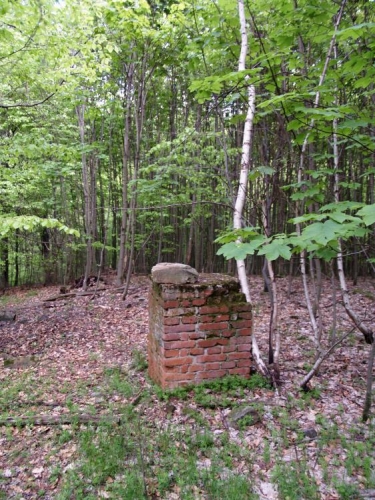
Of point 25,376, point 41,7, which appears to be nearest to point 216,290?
point 25,376

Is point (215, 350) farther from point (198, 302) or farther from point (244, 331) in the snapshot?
point (198, 302)

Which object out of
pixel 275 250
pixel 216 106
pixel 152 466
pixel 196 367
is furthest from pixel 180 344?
pixel 216 106

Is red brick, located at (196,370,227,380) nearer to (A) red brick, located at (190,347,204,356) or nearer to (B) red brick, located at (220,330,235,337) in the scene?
(A) red brick, located at (190,347,204,356)

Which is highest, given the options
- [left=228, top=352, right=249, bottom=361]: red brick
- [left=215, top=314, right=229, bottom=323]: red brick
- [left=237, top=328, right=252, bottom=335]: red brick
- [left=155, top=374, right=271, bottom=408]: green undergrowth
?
[left=215, top=314, right=229, bottom=323]: red brick

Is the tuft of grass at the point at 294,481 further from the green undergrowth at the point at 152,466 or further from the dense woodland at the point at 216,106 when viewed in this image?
the dense woodland at the point at 216,106

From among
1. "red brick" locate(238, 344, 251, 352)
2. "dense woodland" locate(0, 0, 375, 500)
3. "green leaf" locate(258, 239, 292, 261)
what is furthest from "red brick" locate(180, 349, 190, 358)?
"green leaf" locate(258, 239, 292, 261)

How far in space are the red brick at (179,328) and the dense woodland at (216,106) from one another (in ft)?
3.52

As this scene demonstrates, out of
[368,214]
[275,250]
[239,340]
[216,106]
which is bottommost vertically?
[239,340]

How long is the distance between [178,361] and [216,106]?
8.97ft

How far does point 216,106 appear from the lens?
3482 millimetres

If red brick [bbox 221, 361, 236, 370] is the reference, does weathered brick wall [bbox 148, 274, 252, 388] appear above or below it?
above

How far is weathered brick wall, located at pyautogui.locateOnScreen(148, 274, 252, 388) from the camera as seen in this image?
132 inches

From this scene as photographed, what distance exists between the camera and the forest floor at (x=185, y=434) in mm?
2299

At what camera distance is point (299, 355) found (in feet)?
14.1
